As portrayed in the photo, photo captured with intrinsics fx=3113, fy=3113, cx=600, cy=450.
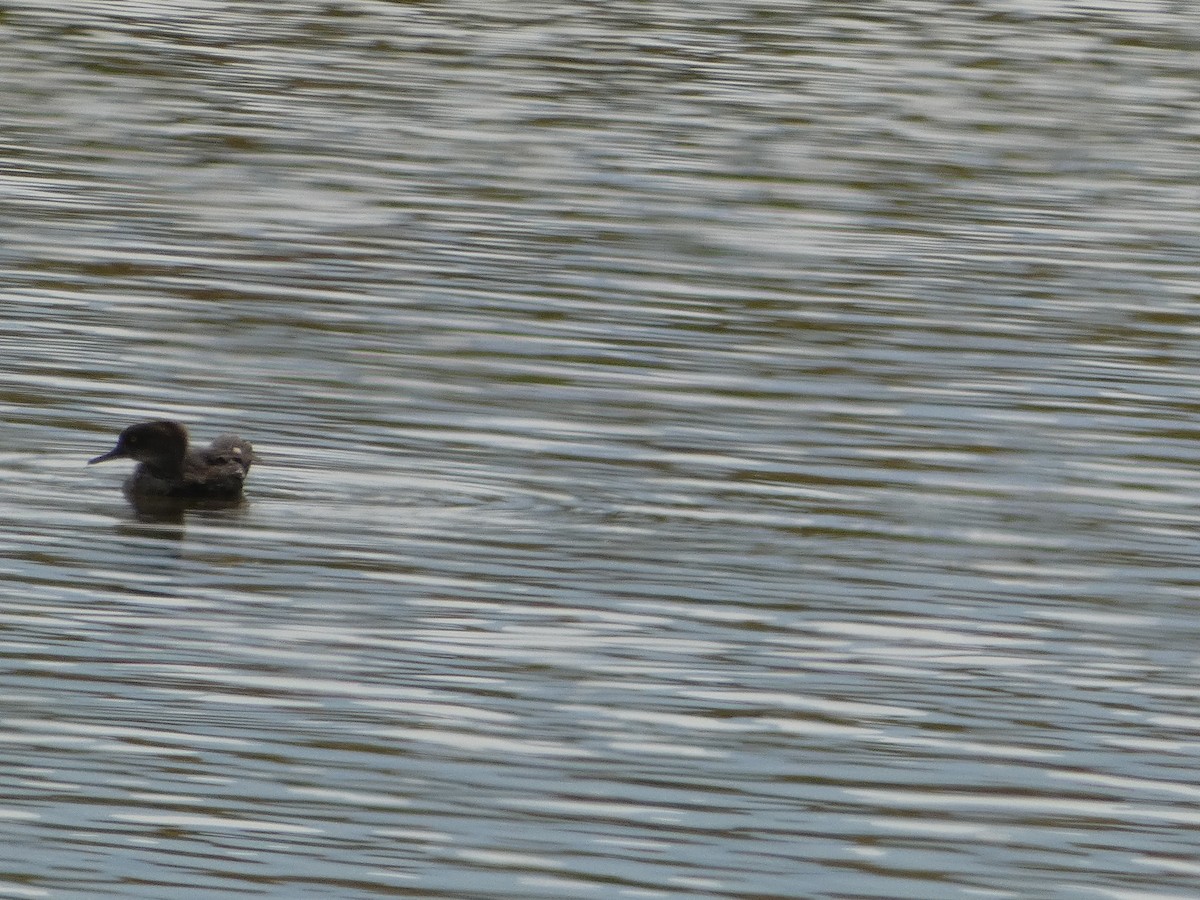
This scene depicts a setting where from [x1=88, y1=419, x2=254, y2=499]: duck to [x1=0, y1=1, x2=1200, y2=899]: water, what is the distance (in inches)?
7.0

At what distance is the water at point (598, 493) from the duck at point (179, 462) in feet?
0.58

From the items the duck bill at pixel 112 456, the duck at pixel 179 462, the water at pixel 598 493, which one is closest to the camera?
the water at pixel 598 493

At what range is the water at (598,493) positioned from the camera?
344 inches

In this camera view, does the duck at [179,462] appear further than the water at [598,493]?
Yes

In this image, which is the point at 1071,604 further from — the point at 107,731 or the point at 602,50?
the point at 602,50

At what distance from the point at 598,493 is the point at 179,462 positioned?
179 centimetres

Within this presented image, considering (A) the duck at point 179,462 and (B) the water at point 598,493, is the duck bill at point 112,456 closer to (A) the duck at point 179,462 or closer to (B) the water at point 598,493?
(A) the duck at point 179,462

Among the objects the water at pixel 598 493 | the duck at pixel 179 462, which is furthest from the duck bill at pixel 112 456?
the water at pixel 598 493

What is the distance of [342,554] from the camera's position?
12148 mm

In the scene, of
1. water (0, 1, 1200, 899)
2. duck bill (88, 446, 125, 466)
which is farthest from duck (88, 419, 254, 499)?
water (0, 1, 1200, 899)

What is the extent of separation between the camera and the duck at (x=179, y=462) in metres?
13.2

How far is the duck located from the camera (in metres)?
13.2

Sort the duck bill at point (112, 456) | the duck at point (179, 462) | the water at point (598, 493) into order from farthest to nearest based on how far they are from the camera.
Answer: the duck bill at point (112, 456), the duck at point (179, 462), the water at point (598, 493)

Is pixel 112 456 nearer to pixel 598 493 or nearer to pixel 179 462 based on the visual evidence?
pixel 179 462
